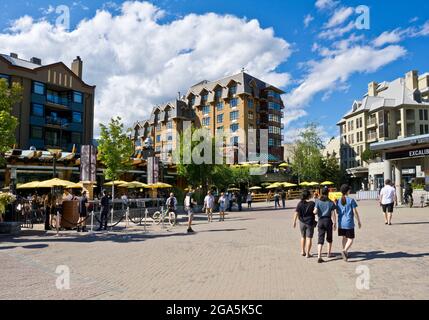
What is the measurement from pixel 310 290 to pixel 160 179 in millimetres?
26776

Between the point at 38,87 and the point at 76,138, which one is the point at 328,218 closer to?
the point at 38,87

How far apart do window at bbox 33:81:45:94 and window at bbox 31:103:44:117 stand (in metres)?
1.53

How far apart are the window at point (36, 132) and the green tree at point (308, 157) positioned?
39.2 meters

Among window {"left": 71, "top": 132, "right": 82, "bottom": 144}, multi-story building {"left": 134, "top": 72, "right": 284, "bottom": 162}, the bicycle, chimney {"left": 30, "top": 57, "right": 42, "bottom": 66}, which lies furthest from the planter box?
multi-story building {"left": 134, "top": 72, "right": 284, "bottom": 162}

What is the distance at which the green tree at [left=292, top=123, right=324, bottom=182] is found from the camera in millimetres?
62125

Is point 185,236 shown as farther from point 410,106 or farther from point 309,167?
point 410,106

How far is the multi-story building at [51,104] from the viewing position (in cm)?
4109

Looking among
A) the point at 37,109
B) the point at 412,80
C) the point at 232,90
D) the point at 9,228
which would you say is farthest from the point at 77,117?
the point at 412,80

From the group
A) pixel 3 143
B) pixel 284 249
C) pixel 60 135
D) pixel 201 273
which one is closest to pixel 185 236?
pixel 284 249

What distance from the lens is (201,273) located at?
758 cm

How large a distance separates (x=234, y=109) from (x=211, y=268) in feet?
202

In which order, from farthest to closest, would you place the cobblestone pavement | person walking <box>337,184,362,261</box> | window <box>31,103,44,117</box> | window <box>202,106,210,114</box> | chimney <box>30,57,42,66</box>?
1. window <box>202,106,210,114</box>
2. chimney <box>30,57,42,66</box>
3. window <box>31,103,44,117</box>
4. person walking <box>337,184,362,261</box>
5. the cobblestone pavement

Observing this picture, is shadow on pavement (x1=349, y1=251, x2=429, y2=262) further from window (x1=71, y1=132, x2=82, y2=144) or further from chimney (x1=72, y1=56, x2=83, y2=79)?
chimney (x1=72, y1=56, x2=83, y2=79)

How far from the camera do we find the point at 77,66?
49938 mm
